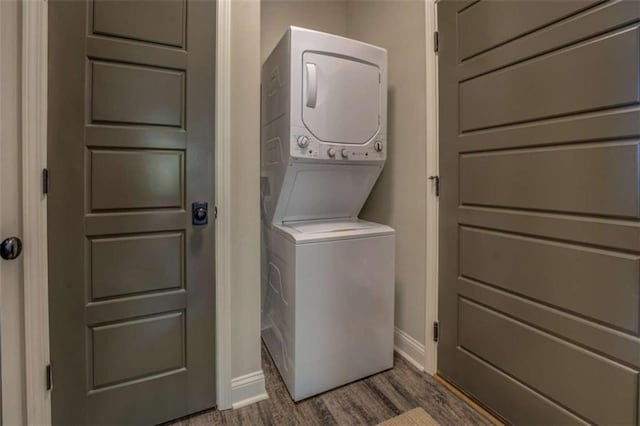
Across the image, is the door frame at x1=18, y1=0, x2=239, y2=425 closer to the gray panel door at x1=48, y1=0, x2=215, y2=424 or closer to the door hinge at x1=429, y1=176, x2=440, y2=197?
the gray panel door at x1=48, y1=0, x2=215, y2=424

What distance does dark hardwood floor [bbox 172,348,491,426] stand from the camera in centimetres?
146

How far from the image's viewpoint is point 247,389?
1.58m

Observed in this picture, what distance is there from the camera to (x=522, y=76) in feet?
4.30

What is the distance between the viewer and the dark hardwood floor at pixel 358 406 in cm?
146

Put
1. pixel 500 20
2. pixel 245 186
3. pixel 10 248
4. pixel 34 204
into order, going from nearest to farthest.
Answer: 1. pixel 10 248
2. pixel 34 204
3. pixel 500 20
4. pixel 245 186

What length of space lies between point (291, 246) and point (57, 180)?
1030 millimetres

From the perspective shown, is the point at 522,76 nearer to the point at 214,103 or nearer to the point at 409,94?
the point at 409,94

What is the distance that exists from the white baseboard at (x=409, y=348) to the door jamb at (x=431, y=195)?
46 millimetres

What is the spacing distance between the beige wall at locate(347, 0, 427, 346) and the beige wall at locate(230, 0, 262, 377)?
3.23 feet

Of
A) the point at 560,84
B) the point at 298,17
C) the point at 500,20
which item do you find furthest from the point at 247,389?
the point at 298,17

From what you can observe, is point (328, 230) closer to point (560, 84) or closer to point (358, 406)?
point (358, 406)

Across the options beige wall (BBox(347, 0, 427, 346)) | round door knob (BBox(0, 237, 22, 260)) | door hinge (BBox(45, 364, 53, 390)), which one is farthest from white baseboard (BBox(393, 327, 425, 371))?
round door knob (BBox(0, 237, 22, 260))

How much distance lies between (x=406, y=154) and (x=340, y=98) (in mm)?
593

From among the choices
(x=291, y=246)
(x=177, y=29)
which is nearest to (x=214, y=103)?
(x=177, y=29)
